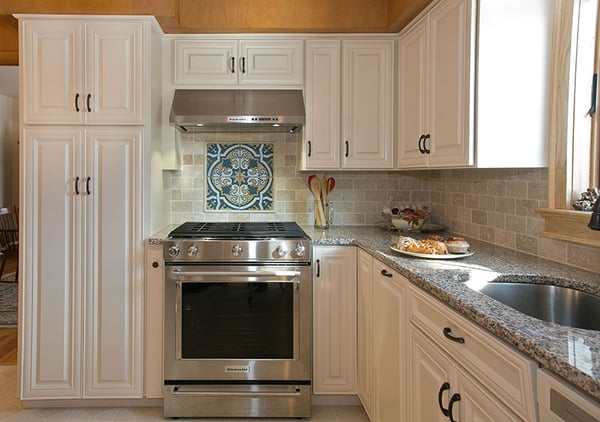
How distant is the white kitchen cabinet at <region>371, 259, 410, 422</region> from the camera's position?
1.82 metres

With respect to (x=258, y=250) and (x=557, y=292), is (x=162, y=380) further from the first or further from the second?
(x=557, y=292)

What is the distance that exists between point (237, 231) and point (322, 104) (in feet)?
3.19

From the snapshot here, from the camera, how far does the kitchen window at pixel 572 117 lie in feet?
5.68

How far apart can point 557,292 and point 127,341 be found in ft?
7.11

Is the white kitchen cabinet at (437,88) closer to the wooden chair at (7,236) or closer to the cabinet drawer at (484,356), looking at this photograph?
the cabinet drawer at (484,356)

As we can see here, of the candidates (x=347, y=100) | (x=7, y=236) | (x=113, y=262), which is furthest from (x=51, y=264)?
(x=7, y=236)

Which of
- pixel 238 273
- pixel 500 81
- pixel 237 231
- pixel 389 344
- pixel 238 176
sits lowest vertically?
pixel 389 344

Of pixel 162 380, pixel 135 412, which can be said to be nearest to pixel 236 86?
pixel 162 380

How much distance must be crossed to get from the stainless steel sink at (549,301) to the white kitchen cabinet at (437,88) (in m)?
0.65

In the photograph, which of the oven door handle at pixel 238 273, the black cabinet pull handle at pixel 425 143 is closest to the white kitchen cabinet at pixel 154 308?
the oven door handle at pixel 238 273

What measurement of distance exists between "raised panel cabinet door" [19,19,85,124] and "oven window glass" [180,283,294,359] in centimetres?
120

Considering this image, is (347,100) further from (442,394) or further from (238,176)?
(442,394)

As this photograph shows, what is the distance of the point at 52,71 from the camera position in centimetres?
251

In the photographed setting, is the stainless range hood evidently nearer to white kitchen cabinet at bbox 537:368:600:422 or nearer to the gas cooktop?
the gas cooktop
